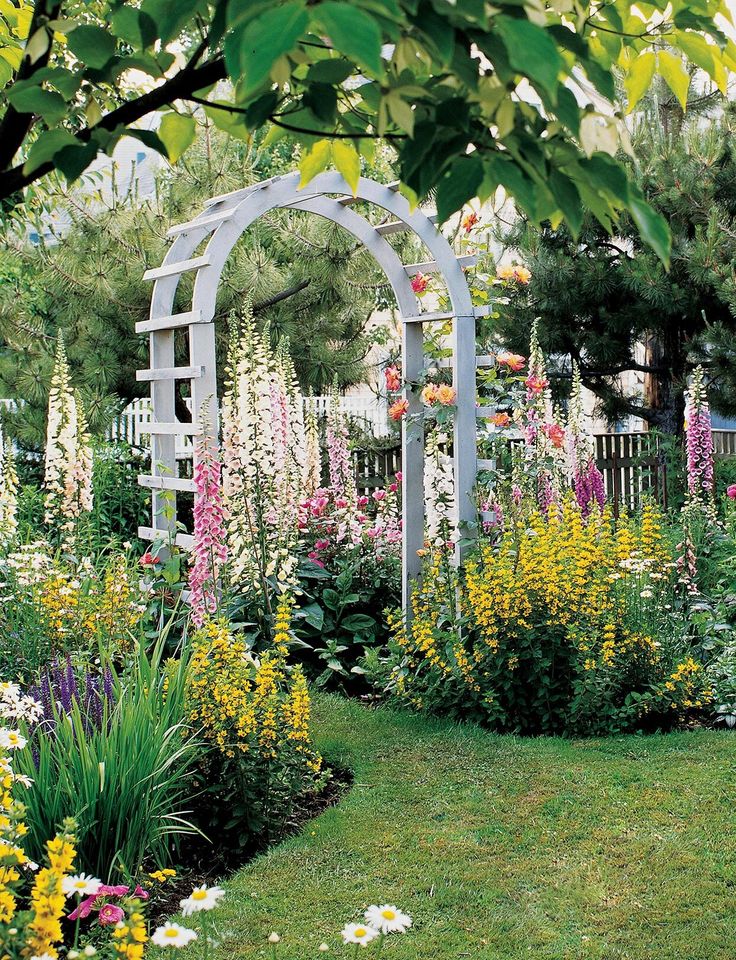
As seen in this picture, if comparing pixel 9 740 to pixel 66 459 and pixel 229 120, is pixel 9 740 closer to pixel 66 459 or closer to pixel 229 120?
pixel 229 120

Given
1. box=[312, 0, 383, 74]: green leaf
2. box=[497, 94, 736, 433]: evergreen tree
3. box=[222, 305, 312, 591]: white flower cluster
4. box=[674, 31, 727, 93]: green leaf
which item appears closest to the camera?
box=[312, 0, 383, 74]: green leaf

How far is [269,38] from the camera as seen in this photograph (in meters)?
0.85

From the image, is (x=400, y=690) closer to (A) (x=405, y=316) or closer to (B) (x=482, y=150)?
(A) (x=405, y=316)

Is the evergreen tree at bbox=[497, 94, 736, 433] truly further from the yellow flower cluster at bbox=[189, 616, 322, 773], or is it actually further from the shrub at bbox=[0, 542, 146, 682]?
the yellow flower cluster at bbox=[189, 616, 322, 773]

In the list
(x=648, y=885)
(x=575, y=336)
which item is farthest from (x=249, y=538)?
(x=575, y=336)

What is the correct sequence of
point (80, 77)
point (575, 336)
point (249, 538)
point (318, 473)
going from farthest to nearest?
point (575, 336) < point (318, 473) < point (249, 538) < point (80, 77)

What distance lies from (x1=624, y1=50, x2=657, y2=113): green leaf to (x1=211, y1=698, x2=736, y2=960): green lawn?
223 centimetres

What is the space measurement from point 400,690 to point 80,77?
12.5 ft

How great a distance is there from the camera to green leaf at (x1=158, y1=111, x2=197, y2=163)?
4.52 ft

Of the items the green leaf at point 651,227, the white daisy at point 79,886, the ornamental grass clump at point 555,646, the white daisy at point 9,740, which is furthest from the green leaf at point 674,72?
the ornamental grass clump at point 555,646

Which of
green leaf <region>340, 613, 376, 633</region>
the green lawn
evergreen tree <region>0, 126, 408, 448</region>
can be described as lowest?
the green lawn

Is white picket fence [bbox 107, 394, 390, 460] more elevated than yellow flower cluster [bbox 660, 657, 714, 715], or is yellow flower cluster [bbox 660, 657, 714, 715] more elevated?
white picket fence [bbox 107, 394, 390, 460]

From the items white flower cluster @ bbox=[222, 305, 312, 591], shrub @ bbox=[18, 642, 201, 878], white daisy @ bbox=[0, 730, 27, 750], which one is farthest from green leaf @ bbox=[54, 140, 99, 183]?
white flower cluster @ bbox=[222, 305, 312, 591]

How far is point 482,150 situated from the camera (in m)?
1.13
